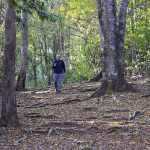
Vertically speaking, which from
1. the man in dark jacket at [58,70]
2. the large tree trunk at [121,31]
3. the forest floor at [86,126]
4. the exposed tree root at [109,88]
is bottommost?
the forest floor at [86,126]

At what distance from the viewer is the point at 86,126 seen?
10.6 meters

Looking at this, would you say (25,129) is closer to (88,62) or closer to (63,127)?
Result: (63,127)

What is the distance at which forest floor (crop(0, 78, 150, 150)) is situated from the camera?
9.23 meters

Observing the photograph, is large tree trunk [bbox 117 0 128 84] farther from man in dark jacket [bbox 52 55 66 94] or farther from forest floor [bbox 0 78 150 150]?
man in dark jacket [bbox 52 55 66 94]

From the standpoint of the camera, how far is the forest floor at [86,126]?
30.3 feet

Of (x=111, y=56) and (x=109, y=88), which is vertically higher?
(x=111, y=56)

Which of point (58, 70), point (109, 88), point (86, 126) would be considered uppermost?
point (58, 70)

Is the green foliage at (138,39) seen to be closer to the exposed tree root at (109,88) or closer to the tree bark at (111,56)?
the tree bark at (111,56)

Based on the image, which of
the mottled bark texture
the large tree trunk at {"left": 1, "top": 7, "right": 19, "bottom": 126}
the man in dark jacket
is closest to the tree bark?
the mottled bark texture

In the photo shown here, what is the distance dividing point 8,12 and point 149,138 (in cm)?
502

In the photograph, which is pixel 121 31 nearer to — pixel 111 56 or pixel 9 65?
pixel 111 56

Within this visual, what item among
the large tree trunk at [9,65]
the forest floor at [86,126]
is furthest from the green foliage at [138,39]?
the large tree trunk at [9,65]

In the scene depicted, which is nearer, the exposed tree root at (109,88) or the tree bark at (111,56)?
the exposed tree root at (109,88)

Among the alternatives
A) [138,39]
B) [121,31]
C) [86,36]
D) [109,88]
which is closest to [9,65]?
[109,88]
